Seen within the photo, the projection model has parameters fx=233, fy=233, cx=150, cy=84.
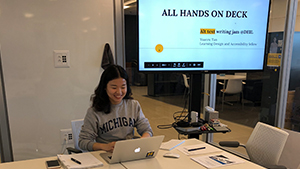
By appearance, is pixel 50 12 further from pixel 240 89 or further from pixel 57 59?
pixel 240 89

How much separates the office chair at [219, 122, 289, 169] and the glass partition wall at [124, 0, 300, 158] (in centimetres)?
133

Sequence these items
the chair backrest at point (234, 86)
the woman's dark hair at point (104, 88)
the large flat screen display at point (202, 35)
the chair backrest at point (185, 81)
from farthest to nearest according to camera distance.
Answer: the chair backrest at point (234, 86) < the chair backrest at point (185, 81) < the large flat screen display at point (202, 35) < the woman's dark hair at point (104, 88)

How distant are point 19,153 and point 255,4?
10.1ft

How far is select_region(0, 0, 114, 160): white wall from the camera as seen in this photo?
2.44 metres

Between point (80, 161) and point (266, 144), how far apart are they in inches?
62.1

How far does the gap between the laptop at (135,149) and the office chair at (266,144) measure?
0.95m

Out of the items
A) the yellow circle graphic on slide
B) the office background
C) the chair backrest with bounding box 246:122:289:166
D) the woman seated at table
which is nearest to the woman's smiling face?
the woman seated at table

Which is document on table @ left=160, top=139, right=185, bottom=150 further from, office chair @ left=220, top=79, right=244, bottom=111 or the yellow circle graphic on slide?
office chair @ left=220, top=79, right=244, bottom=111

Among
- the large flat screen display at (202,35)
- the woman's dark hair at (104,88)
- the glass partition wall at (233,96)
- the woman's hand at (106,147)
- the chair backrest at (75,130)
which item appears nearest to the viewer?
the woman's hand at (106,147)

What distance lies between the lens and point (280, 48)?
319 cm

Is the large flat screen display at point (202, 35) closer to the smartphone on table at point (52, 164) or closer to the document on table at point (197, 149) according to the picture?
the document on table at point (197, 149)

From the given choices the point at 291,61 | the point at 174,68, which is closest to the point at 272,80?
the point at 291,61

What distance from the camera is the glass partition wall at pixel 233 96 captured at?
3182mm

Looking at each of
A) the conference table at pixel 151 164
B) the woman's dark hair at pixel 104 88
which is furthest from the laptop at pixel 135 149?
the woman's dark hair at pixel 104 88
